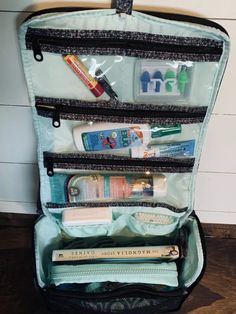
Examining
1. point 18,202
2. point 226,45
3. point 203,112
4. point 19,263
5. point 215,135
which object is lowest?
point 19,263

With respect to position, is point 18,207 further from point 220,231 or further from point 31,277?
point 220,231

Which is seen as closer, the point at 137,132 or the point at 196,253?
the point at 137,132

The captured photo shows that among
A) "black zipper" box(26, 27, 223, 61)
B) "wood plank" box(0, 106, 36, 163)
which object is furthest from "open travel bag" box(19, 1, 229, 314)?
"wood plank" box(0, 106, 36, 163)

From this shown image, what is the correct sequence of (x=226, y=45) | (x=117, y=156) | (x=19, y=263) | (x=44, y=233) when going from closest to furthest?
(x=226, y=45), (x=117, y=156), (x=44, y=233), (x=19, y=263)

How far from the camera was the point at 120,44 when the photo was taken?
2.19 feet

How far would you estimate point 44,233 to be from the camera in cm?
92

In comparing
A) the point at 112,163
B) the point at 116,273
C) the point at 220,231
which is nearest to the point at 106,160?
the point at 112,163

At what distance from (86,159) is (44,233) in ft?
0.70

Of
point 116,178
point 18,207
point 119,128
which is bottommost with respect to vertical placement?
point 18,207

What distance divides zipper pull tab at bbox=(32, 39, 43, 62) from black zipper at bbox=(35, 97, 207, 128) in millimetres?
73

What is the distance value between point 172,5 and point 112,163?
0.29 m

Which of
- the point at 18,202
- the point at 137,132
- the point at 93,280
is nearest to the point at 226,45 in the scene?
the point at 137,132

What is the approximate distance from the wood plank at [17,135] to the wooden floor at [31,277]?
22cm

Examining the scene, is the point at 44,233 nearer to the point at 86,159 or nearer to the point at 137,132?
the point at 86,159
